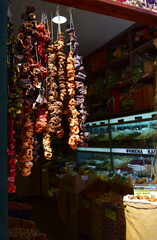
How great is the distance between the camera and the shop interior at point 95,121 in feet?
4.46

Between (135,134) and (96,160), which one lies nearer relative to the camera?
(135,134)

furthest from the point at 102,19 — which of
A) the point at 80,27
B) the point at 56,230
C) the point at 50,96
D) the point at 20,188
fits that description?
the point at 20,188

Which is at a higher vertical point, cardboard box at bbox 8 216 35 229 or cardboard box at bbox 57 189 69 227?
cardboard box at bbox 8 216 35 229

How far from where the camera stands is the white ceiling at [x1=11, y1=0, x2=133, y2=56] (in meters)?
2.65

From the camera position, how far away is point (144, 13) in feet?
5.66

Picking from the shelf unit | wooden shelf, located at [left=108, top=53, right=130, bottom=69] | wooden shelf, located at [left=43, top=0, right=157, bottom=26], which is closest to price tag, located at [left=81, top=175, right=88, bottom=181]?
the shelf unit

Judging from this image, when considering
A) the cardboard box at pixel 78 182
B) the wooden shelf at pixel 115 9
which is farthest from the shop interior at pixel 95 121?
the wooden shelf at pixel 115 9

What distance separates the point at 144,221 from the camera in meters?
1.72

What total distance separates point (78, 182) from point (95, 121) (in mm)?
1566

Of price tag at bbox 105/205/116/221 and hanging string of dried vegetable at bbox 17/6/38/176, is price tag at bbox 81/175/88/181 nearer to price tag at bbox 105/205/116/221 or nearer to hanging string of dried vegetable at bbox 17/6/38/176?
price tag at bbox 105/205/116/221

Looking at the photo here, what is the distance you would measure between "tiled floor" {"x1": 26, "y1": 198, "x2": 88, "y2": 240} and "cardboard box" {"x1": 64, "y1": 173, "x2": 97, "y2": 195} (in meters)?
0.69

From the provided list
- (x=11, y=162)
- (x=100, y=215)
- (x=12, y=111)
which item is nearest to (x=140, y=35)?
(x=100, y=215)

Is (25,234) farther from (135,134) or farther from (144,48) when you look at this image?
(144,48)

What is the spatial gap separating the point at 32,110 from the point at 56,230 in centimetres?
308
